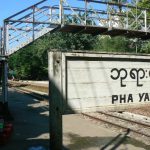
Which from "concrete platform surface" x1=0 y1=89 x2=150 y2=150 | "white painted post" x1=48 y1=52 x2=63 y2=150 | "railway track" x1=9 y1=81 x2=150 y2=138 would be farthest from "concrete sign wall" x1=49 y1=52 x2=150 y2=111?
"railway track" x1=9 y1=81 x2=150 y2=138

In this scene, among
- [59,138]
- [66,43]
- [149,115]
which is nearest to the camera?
[59,138]

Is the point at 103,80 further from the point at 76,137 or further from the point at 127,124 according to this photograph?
the point at 127,124

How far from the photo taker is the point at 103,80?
369cm

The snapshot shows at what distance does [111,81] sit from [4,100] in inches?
523

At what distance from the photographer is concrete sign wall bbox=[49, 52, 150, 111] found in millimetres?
3486

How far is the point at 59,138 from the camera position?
135 inches

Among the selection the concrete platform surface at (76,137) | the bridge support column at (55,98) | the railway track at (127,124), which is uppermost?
the bridge support column at (55,98)

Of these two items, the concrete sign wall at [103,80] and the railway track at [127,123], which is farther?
the railway track at [127,123]

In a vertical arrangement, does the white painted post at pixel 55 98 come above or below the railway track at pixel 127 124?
above

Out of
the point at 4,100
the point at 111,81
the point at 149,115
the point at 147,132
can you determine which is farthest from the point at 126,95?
the point at 4,100

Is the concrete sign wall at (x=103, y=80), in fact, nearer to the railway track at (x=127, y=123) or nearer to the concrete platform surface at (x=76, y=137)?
the concrete platform surface at (x=76, y=137)

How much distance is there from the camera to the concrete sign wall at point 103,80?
349 centimetres

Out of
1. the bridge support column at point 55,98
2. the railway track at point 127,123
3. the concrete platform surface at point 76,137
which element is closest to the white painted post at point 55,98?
the bridge support column at point 55,98

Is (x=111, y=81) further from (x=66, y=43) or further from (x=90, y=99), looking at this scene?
(x=66, y=43)
